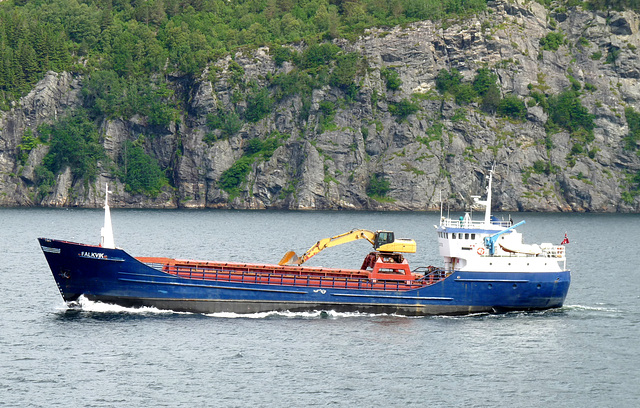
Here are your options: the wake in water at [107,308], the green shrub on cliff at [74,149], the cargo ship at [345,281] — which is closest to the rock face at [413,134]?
the green shrub on cliff at [74,149]

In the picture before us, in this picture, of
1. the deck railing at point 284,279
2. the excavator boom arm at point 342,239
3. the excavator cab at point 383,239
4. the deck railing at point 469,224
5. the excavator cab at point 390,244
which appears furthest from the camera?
the excavator boom arm at point 342,239

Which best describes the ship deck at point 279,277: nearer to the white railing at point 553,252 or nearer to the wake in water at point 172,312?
the wake in water at point 172,312

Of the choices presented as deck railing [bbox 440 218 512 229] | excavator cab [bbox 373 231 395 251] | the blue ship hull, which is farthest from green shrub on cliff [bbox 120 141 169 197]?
excavator cab [bbox 373 231 395 251]

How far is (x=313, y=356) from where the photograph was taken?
49.3 m

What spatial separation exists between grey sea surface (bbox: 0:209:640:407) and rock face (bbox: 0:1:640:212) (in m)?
98.0

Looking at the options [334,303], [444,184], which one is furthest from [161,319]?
[444,184]

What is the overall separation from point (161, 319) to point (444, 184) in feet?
394

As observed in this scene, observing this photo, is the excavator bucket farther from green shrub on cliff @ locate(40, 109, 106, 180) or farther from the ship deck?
green shrub on cliff @ locate(40, 109, 106, 180)

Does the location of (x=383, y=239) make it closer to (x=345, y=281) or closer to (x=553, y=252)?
(x=345, y=281)

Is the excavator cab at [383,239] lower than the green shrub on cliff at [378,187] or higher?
lower

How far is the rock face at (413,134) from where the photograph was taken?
6772 inches

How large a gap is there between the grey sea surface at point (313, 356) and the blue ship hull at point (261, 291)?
30.2 inches

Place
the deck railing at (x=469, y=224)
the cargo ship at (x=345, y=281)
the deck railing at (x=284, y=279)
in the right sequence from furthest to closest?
the deck railing at (x=469, y=224), the deck railing at (x=284, y=279), the cargo ship at (x=345, y=281)

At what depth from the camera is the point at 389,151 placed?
575ft
